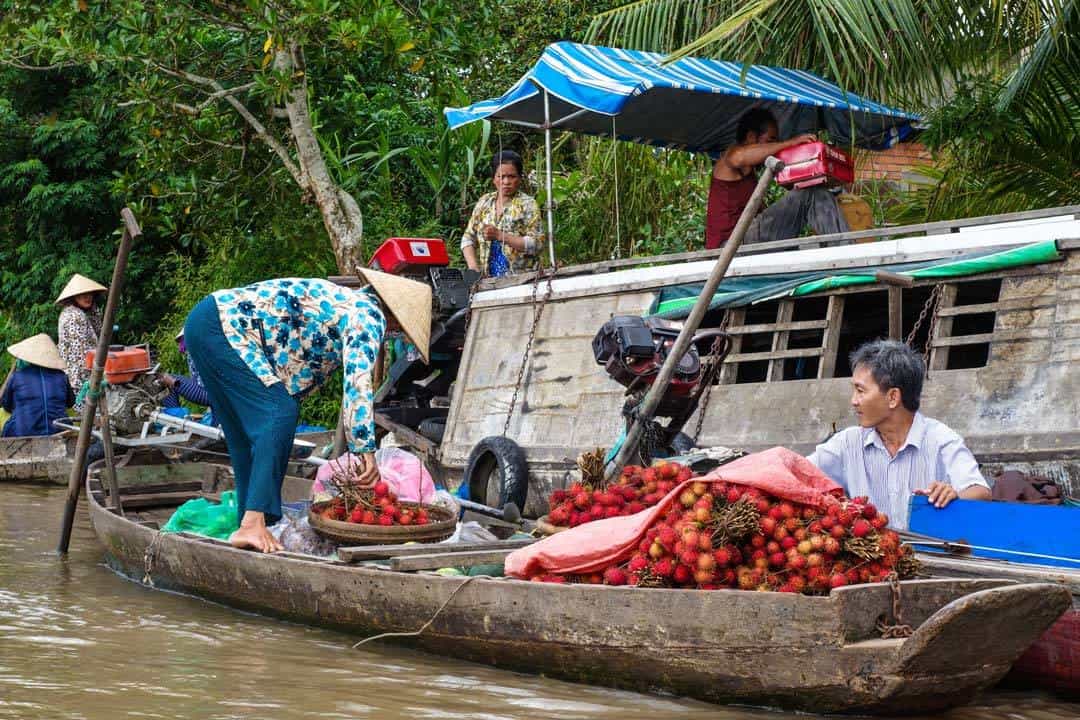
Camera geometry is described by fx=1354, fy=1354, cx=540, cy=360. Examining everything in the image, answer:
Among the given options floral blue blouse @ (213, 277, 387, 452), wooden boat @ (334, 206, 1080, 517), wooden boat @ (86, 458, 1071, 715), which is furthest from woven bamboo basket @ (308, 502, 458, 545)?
wooden boat @ (334, 206, 1080, 517)

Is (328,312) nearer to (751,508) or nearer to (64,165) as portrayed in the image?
(751,508)

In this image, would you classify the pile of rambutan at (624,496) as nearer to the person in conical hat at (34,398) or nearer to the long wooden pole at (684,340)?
the long wooden pole at (684,340)

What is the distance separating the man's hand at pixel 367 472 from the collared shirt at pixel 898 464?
6.36 ft

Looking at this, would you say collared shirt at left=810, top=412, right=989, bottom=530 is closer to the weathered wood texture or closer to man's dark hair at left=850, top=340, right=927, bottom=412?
man's dark hair at left=850, top=340, right=927, bottom=412

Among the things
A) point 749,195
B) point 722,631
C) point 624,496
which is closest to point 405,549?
point 624,496

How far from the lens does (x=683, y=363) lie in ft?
22.7

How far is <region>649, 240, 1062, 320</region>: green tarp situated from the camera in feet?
22.3

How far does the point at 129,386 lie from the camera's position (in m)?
11.2

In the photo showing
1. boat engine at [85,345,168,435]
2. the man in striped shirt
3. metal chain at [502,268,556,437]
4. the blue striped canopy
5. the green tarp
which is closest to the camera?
the man in striped shirt

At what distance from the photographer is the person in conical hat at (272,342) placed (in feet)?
20.3

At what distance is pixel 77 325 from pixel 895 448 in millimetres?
7995

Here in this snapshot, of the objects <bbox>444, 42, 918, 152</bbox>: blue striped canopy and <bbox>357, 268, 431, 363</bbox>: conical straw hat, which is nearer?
<bbox>357, 268, 431, 363</bbox>: conical straw hat

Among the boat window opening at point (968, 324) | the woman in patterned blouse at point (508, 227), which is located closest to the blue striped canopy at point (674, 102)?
the woman in patterned blouse at point (508, 227)

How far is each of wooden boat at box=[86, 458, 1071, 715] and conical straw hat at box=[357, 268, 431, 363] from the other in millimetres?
1101
